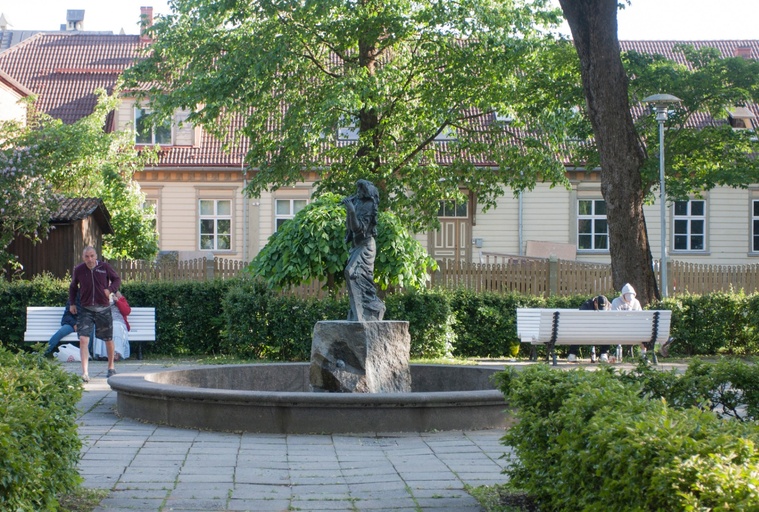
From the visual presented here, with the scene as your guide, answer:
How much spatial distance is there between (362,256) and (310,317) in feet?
22.5

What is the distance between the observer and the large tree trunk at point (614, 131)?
60.8 feet

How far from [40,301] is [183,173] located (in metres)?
20.0

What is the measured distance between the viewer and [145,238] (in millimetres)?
33156

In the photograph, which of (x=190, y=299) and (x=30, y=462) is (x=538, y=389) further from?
(x=190, y=299)

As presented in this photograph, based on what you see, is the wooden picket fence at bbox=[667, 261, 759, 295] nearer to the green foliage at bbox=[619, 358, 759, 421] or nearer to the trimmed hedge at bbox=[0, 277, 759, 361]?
the trimmed hedge at bbox=[0, 277, 759, 361]

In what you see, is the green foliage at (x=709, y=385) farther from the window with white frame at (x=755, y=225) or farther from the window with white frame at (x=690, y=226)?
the window with white frame at (x=755, y=225)

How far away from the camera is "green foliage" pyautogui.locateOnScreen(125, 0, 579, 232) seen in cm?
2288

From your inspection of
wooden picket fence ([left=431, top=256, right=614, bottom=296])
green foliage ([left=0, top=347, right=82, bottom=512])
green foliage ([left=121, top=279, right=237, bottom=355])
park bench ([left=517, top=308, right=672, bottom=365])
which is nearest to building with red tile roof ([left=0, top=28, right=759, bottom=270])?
wooden picket fence ([left=431, top=256, right=614, bottom=296])

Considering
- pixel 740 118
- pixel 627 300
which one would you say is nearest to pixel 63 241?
pixel 627 300

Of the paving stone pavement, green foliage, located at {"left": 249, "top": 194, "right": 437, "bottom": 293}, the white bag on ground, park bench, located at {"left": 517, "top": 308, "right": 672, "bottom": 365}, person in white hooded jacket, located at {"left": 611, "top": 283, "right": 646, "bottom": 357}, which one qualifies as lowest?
the white bag on ground

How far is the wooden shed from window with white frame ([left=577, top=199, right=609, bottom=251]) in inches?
746

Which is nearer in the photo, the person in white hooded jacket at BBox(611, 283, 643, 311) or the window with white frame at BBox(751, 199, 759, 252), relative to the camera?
the person in white hooded jacket at BBox(611, 283, 643, 311)

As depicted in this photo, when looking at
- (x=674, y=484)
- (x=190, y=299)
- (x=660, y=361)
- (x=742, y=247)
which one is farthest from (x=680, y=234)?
(x=674, y=484)

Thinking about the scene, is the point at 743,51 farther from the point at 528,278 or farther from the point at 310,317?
the point at 310,317
